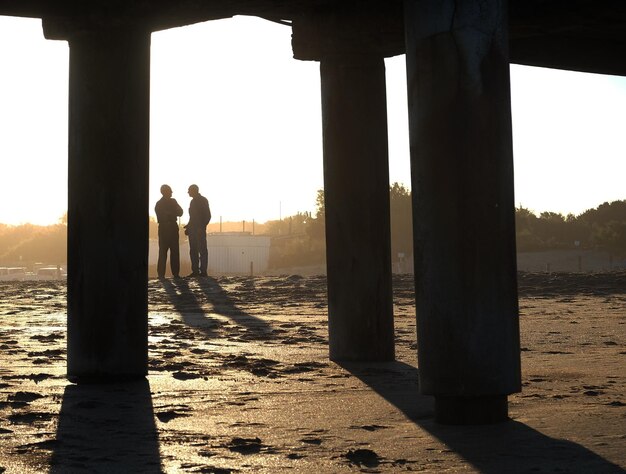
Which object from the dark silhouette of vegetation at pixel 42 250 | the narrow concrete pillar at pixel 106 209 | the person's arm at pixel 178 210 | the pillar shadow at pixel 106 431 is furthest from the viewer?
the dark silhouette of vegetation at pixel 42 250

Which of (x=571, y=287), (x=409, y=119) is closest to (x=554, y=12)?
(x=409, y=119)

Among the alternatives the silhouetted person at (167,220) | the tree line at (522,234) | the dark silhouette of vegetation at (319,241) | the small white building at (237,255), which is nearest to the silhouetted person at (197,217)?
the silhouetted person at (167,220)

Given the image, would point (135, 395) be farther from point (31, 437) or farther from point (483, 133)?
point (483, 133)

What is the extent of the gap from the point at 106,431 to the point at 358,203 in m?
3.82

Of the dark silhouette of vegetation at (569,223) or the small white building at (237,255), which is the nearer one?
the small white building at (237,255)

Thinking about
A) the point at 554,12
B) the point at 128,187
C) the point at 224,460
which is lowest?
the point at 224,460

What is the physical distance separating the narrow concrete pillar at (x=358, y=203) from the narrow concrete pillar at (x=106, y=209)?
1.81 meters

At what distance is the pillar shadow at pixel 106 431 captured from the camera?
527cm

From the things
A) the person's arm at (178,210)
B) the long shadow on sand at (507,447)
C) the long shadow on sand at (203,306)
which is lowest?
the long shadow on sand at (507,447)

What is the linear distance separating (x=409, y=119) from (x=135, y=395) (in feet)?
9.16

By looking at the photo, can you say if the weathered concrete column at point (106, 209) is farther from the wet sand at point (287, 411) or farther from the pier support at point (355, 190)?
the pier support at point (355, 190)

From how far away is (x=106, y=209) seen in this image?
8297 mm

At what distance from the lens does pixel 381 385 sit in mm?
8055

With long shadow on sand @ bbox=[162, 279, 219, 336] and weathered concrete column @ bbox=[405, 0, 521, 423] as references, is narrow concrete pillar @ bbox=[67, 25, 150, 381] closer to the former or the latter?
weathered concrete column @ bbox=[405, 0, 521, 423]
